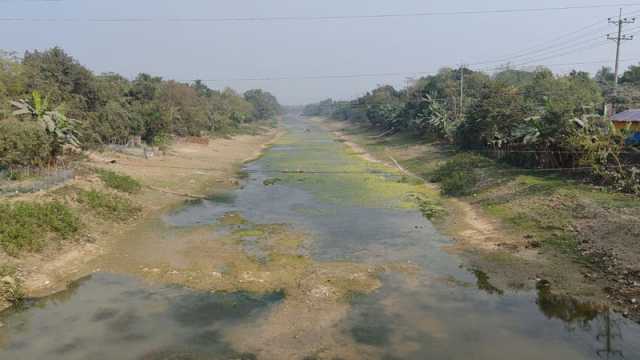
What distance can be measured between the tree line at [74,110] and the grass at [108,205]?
187 inches

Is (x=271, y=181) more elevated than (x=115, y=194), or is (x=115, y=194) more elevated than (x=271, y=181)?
(x=115, y=194)

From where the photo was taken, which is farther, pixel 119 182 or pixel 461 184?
pixel 461 184

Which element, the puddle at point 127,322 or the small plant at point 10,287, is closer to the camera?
the puddle at point 127,322

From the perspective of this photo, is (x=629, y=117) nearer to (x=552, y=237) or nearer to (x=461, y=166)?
(x=461, y=166)

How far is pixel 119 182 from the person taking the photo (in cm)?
3859

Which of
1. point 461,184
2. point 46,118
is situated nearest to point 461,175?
point 461,184

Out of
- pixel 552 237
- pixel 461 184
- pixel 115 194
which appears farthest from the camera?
pixel 461 184

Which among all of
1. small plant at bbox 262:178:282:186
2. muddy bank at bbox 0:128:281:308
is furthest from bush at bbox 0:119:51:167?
small plant at bbox 262:178:282:186

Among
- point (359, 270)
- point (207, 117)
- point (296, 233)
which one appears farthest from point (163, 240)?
point (207, 117)

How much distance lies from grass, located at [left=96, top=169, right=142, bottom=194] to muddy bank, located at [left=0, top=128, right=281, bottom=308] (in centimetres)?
53

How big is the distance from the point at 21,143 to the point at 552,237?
31.1 metres

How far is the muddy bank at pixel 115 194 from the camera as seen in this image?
2293cm

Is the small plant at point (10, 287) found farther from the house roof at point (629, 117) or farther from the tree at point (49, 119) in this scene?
the house roof at point (629, 117)

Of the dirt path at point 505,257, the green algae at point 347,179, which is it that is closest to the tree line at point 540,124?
the dirt path at point 505,257
